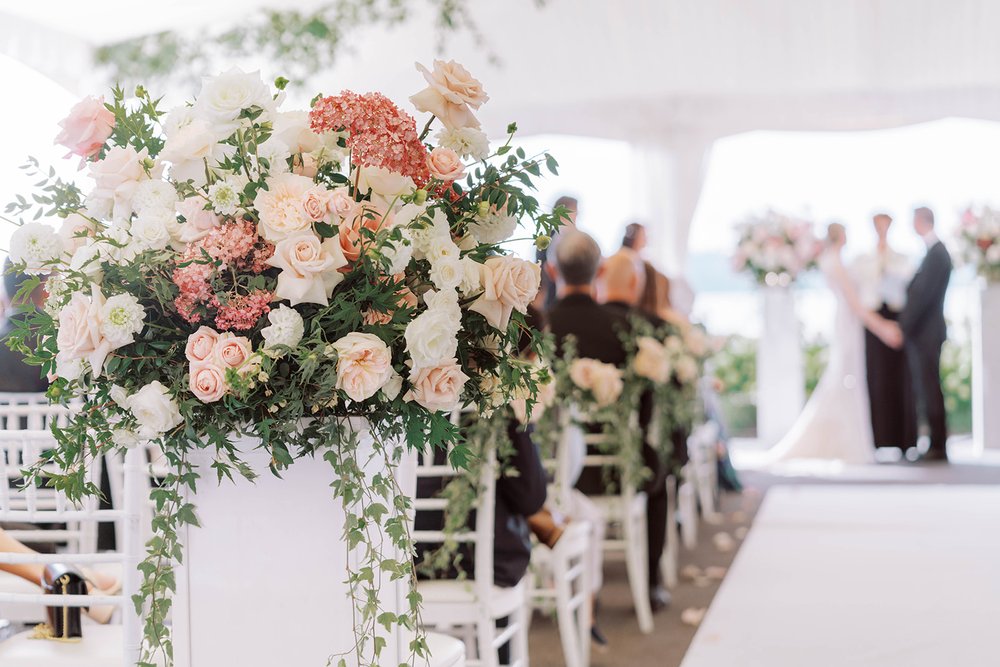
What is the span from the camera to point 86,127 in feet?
5.09

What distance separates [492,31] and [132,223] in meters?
6.38

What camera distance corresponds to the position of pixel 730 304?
10.7 meters

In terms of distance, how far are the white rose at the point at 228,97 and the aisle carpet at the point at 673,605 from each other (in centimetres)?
249

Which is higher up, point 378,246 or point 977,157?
point 977,157

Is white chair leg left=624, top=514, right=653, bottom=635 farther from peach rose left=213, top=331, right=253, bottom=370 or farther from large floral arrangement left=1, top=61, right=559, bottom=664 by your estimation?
peach rose left=213, top=331, right=253, bottom=370

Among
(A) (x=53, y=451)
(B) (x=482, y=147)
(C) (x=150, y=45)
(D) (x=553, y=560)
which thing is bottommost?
(D) (x=553, y=560)

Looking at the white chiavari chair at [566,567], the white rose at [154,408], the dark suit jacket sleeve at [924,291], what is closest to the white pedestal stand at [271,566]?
the white rose at [154,408]

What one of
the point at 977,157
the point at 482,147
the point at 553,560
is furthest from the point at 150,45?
the point at 977,157

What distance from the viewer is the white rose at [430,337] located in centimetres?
143

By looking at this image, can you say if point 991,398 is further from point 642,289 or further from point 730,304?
point 642,289

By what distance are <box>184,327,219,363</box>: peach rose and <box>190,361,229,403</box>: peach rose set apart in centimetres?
1

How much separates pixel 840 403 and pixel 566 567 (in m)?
5.97

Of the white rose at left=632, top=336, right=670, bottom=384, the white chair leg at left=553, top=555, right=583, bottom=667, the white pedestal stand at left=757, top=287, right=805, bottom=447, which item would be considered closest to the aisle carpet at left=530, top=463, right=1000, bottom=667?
the white chair leg at left=553, top=555, right=583, bottom=667

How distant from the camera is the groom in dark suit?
8.52 m
